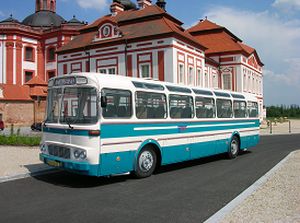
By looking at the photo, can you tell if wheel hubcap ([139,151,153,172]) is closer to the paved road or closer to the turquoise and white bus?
the turquoise and white bus

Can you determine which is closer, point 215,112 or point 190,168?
point 190,168

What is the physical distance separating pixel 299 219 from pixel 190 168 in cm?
623

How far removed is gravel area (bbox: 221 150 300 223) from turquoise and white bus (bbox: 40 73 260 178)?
3234 mm

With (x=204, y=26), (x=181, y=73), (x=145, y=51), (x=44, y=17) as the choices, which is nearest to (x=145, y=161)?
(x=145, y=51)

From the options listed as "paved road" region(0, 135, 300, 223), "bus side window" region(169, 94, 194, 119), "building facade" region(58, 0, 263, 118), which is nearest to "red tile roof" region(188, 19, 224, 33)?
"building facade" region(58, 0, 263, 118)

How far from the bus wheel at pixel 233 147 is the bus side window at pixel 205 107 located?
2.07 meters

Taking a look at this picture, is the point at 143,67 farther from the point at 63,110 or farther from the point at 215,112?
the point at 63,110

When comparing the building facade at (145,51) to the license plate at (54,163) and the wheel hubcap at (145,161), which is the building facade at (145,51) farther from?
the license plate at (54,163)

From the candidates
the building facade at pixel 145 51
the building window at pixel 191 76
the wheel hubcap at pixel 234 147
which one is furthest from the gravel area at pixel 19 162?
the building window at pixel 191 76

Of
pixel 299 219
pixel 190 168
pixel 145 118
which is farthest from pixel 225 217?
pixel 190 168

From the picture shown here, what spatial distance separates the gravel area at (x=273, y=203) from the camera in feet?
19.4

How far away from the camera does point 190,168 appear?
39.1ft

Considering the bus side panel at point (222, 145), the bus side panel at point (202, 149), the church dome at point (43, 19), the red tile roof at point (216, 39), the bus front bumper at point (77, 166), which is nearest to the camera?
the bus front bumper at point (77, 166)

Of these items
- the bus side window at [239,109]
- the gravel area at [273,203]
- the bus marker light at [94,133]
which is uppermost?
the bus side window at [239,109]
